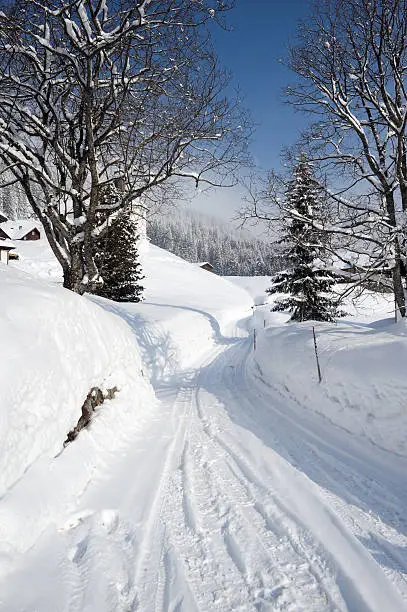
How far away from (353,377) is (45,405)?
198 inches

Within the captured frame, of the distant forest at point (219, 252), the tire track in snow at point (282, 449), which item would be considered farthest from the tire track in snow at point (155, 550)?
the distant forest at point (219, 252)

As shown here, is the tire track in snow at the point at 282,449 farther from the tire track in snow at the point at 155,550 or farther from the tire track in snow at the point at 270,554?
the tire track in snow at the point at 155,550

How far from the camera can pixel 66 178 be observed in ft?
27.7

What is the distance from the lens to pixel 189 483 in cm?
409

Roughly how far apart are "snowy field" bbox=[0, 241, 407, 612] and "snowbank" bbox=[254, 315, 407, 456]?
32 mm

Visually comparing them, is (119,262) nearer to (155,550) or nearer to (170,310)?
(170,310)

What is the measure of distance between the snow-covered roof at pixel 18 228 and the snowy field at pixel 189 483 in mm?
58873

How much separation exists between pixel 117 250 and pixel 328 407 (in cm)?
1399

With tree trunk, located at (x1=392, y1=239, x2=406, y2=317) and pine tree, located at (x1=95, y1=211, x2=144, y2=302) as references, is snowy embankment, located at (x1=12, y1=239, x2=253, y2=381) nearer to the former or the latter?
pine tree, located at (x1=95, y1=211, x2=144, y2=302)

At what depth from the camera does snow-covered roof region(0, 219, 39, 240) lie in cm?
5678

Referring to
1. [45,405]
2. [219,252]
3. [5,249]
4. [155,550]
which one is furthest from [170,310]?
[219,252]

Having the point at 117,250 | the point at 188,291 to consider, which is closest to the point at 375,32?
the point at 117,250

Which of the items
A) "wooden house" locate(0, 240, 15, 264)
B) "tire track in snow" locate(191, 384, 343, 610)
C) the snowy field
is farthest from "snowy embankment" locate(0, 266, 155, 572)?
"wooden house" locate(0, 240, 15, 264)

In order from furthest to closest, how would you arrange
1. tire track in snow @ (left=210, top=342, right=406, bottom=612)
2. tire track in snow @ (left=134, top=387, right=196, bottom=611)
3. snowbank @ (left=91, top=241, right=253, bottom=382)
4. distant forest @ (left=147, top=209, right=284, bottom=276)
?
distant forest @ (left=147, top=209, right=284, bottom=276)
snowbank @ (left=91, top=241, right=253, bottom=382)
tire track in snow @ (left=134, top=387, right=196, bottom=611)
tire track in snow @ (left=210, top=342, right=406, bottom=612)
